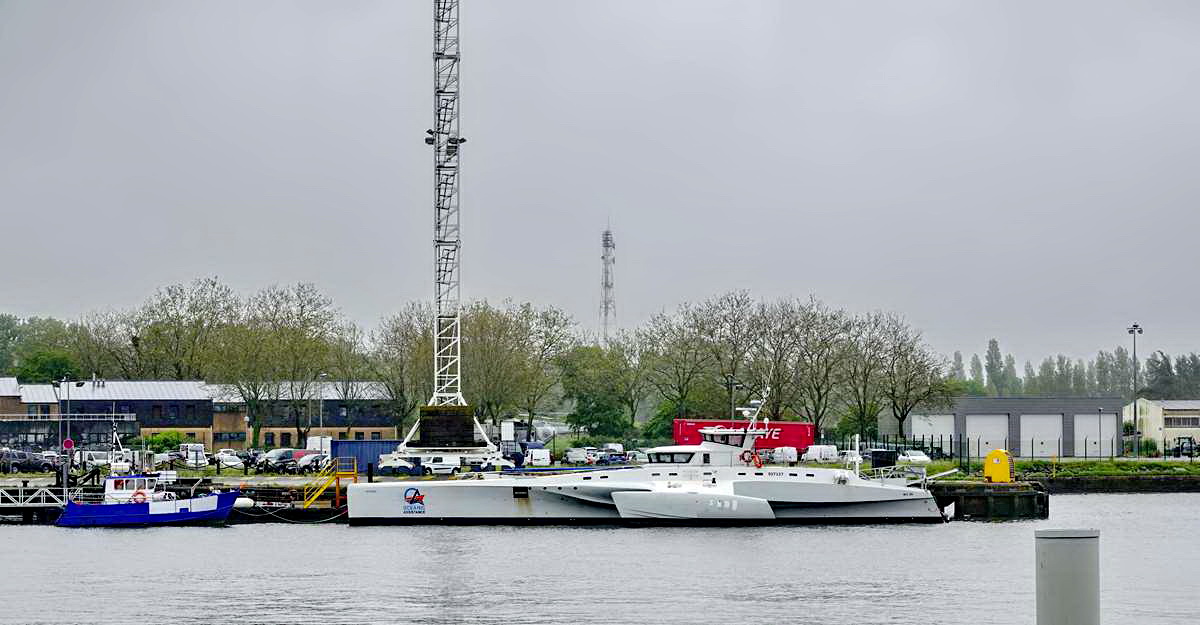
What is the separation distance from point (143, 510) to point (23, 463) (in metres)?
26.8

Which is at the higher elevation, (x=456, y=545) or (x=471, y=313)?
(x=471, y=313)

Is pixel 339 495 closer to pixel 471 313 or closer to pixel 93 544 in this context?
pixel 93 544

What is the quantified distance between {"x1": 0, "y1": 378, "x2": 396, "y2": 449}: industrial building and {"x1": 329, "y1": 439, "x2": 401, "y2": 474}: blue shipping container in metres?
29.1

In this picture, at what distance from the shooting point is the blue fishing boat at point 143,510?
57.6m

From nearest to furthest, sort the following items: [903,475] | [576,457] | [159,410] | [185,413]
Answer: [903,475], [576,457], [159,410], [185,413]

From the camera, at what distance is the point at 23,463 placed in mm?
80312

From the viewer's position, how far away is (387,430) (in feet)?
370

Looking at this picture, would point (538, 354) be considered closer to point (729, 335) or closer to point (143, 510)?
point (729, 335)

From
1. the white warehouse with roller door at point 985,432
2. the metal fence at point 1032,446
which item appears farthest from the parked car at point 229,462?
the white warehouse with roller door at point 985,432

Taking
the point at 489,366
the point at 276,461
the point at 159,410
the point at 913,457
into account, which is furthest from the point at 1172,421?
the point at 159,410

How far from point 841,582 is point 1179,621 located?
9.67 m

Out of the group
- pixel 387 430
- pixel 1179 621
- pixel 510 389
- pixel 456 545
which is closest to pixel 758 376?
pixel 510 389

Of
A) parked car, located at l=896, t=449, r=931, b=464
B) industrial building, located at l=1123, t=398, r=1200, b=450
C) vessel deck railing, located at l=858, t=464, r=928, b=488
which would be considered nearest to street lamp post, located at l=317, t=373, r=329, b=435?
parked car, located at l=896, t=449, r=931, b=464

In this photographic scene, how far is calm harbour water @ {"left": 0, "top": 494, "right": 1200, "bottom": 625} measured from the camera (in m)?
34.0
